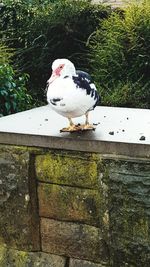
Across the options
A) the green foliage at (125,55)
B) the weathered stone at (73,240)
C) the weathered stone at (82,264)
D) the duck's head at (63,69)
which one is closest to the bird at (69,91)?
the duck's head at (63,69)

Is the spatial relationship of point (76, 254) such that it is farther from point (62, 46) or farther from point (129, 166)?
point (62, 46)

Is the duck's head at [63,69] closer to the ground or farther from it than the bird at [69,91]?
farther from it

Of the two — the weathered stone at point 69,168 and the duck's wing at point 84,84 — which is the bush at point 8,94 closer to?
the weathered stone at point 69,168

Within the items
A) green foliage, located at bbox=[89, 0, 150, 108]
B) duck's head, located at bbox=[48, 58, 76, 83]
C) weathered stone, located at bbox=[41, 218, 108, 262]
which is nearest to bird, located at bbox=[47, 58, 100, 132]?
duck's head, located at bbox=[48, 58, 76, 83]

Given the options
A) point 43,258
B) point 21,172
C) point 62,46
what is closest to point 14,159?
point 21,172

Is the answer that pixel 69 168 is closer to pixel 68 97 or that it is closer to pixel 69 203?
pixel 69 203

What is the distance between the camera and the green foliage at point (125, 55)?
17.0 feet

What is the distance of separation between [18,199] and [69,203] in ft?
0.88

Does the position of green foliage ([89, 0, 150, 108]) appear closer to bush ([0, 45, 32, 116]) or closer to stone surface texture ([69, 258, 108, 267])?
bush ([0, 45, 32, 116])

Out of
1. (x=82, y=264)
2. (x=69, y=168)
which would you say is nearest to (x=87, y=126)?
(x=69, y=168)

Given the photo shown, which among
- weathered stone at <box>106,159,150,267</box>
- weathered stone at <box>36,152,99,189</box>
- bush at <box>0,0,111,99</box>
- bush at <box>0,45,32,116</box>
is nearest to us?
weathered stone at <box>106,159,150,267</box>

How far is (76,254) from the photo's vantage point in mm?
2771

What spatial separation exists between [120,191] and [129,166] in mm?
127

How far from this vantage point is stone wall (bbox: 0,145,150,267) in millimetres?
2535
